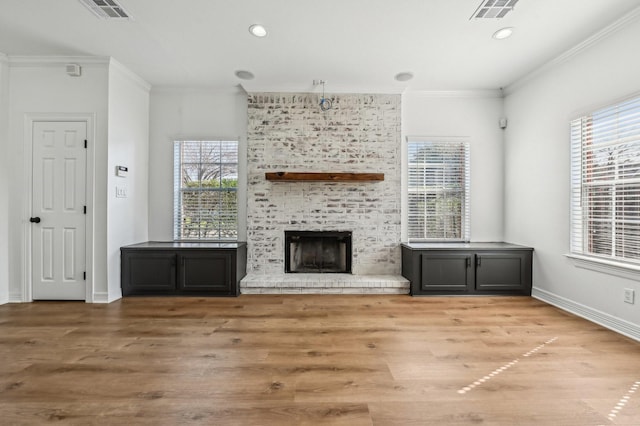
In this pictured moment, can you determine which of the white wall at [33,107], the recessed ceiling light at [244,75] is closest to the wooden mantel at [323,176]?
the recessed ceiling light at [244,75]

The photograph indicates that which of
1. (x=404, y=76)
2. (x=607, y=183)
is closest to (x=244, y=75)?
(x=404, y=76)

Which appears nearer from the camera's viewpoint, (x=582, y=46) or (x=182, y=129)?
(x=582, y=46)

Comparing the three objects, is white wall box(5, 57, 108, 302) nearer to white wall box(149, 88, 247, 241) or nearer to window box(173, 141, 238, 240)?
white wall box(149, 88, 247, 241)

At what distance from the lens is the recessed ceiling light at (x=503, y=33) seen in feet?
9.72

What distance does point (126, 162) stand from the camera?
3.99 metres

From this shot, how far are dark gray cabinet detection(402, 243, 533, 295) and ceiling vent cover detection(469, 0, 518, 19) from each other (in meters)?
2.58

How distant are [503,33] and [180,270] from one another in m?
4.51

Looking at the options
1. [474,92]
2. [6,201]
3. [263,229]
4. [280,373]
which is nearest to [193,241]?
[263,229]

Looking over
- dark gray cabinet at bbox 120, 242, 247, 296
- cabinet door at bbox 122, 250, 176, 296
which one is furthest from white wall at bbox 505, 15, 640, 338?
cabinet door at bbox 122, 250, 176, 296

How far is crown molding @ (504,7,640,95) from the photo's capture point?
2697 mm

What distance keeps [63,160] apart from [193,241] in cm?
181

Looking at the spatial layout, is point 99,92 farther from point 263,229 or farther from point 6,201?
point 263,229

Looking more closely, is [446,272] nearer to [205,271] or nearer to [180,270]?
[205,271]

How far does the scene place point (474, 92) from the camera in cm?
454
